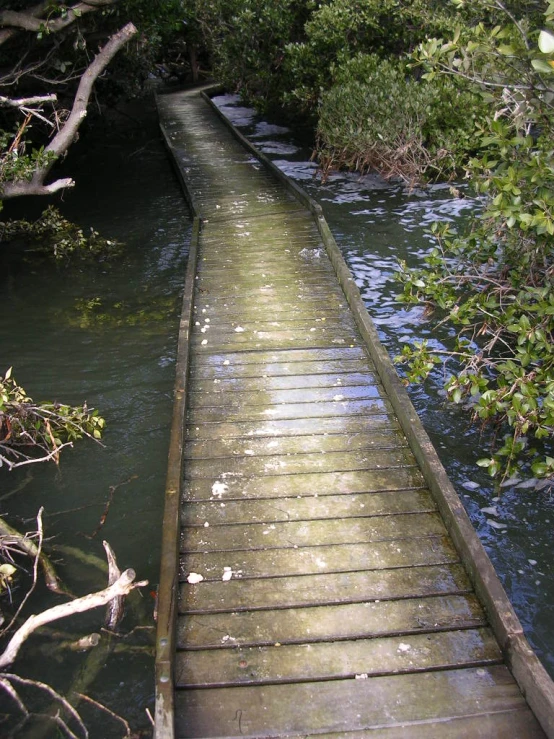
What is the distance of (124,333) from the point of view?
30.2 feet

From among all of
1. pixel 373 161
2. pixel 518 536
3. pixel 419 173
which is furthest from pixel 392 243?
pixel 518 536

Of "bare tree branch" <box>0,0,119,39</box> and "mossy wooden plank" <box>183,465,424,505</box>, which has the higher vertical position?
"bare tree branch" <box>0,0,119,39</box>

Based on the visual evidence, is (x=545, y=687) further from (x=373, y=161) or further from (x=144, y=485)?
(x=373, y=161)

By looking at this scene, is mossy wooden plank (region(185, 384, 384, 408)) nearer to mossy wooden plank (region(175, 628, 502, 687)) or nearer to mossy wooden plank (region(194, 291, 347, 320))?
mossy wooden plank (region(194, 291, 347, 320))

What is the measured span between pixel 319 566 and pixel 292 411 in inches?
78.6

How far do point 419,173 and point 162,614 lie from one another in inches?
505

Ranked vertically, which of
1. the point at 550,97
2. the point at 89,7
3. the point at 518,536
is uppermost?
the point at 89,7

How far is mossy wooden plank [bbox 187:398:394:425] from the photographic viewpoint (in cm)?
615

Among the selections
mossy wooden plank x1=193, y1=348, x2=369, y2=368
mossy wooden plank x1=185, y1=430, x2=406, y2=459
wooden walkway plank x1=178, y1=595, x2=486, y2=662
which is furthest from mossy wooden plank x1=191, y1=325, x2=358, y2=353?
wooden walkway plank x1=178, y1=595, x2=486, y2=662

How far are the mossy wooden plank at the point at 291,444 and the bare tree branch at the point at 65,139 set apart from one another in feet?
14.8

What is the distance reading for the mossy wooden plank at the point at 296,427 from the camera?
5.89 m

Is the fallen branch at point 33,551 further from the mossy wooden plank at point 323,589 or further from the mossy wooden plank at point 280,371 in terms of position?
the mossy wooden plank at point 280,371

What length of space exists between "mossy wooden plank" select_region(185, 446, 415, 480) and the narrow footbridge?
0.05 feet

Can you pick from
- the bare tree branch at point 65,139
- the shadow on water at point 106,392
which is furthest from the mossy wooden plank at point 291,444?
the bare tree branch at point 65,139
